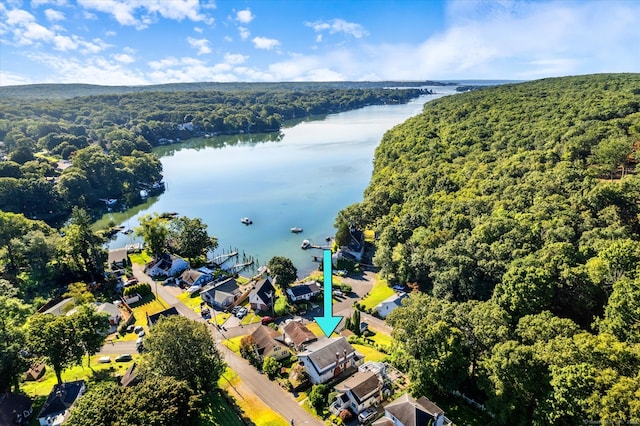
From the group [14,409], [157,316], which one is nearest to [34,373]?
[14,409]

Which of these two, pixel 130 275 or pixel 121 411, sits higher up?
pixel 121 411

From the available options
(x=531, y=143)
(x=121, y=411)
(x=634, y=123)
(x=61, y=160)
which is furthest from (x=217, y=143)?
(x=121, y=411)

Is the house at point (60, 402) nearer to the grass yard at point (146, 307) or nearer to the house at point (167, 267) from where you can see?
the grass yard at point (146, 307)

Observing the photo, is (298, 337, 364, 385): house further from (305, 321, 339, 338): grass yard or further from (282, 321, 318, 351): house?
(305, 321, 339, 338): grass yard

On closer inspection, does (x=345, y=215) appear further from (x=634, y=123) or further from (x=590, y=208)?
(x=634, y=123)

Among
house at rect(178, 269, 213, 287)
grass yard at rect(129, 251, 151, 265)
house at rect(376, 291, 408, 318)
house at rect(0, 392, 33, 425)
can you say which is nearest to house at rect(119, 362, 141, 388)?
house at rect(0, 392, 33, 425)

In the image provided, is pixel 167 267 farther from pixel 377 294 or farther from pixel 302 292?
pixel 377 294
